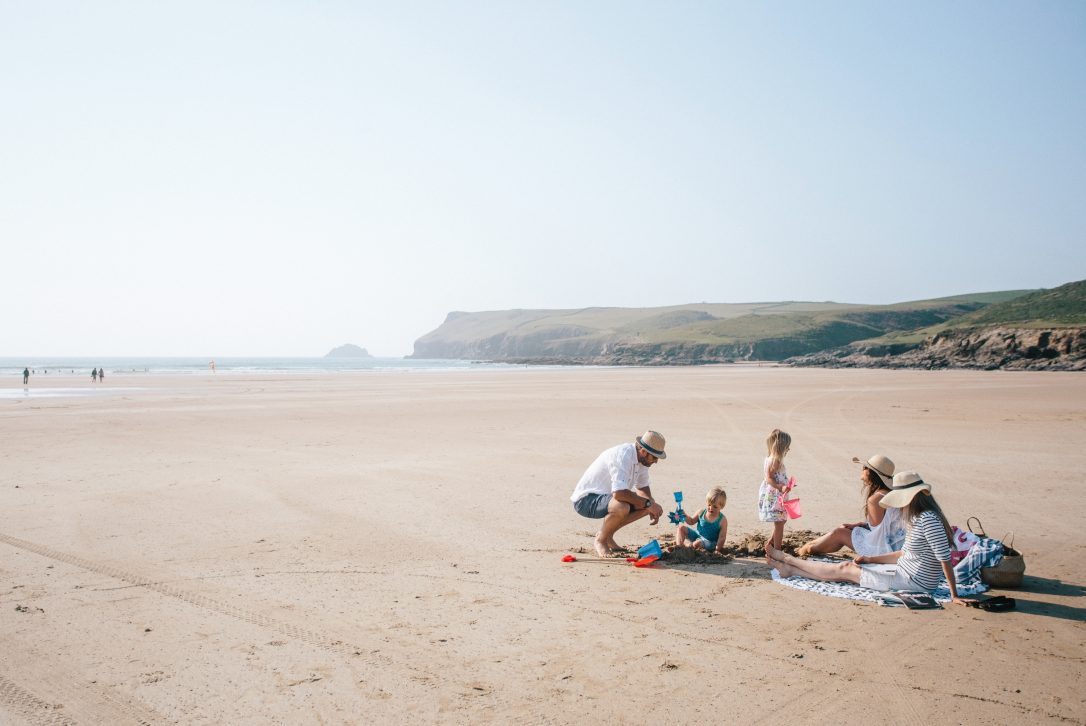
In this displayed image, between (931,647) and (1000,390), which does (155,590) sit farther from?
(1000,390)

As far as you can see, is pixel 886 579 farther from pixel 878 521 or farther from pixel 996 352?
pixel 996 352

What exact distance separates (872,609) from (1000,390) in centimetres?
3169

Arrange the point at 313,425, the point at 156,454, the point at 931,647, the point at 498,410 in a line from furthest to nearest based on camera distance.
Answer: the point at 498,410 → the point at 313,425 → the point at 156,454 → the point at 931,647

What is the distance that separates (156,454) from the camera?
15.0 metres

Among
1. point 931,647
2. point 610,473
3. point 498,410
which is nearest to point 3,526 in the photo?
point 610,473

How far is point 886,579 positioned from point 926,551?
0.45m

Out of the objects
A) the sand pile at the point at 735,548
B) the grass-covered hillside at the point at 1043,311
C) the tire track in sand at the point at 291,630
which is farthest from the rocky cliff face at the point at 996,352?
the tire track in sand at the point at 291,630

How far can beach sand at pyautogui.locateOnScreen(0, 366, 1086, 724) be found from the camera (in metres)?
4.44

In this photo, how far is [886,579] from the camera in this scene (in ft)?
21.0

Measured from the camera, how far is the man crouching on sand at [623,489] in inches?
305

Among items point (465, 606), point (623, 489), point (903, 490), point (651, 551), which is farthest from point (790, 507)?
point (465, 606)

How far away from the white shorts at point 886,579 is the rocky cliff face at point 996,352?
199 feet

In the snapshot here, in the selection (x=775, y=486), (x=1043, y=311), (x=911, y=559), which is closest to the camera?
(x=911, y=559)

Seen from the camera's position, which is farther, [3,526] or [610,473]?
[3,526]
